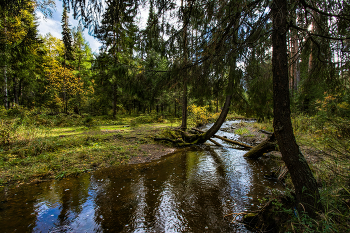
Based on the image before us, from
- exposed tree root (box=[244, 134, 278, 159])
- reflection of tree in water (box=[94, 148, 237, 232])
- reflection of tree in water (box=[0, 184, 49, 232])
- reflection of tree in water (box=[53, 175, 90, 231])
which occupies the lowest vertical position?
reflection of tree in water (box=[94, 148, 237, 232])

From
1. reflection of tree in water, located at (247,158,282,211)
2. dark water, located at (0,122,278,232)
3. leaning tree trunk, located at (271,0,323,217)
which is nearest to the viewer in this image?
leaning tree trunk, located at (271,0,323,217)

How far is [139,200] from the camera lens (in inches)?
138

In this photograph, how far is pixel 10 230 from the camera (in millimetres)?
2492

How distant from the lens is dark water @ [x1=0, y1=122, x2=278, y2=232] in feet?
8.86

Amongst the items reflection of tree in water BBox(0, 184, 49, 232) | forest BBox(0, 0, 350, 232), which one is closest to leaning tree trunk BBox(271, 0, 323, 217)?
forest BBox(0, 0, 350, 232)

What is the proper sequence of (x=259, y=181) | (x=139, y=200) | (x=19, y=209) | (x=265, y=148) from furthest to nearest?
(x=265, y=148)
(x=259, y=181)
(x=139, y=200)
(x=19, y=209)

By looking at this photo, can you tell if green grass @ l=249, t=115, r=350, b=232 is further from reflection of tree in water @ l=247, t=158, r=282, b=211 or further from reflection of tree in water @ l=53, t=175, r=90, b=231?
reflection of tree in water @ l=53, t=175, r=90, b=231

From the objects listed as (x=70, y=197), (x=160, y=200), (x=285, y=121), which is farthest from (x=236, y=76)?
(x=70, y=197)

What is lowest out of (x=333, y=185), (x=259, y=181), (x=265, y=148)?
(x=259, y=181)

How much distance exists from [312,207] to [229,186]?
2314 millimetres

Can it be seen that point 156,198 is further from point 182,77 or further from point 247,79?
point 247,79

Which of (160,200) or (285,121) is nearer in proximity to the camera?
(285,121)

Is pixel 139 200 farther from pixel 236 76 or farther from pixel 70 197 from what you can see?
pixel 236 76

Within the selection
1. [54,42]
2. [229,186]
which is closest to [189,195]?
[229,186]
